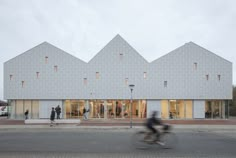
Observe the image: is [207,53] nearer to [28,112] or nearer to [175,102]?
[175,102]

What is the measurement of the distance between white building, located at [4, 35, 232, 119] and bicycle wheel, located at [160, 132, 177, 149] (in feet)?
88.4

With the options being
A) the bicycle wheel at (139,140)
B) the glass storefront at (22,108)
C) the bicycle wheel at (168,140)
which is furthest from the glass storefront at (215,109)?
the bicycle wheel at (139,140)

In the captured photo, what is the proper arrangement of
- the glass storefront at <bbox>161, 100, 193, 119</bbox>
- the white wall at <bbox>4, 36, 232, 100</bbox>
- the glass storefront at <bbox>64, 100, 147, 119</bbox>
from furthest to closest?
the glass storefront at <bbox>161, 100, 193, 119</bbox>, the glass storefront at <bbox>64, 100, 147, 119</bbox>, the white wall at <bbox>4, 36, 232, 100</bbox>

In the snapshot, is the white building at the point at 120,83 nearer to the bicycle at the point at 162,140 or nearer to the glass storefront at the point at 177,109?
the glass storefront at the point at 177,109

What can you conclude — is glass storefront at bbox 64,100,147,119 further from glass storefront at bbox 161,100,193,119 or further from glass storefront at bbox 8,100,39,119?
glass storefront at bbox 8,100,39,119

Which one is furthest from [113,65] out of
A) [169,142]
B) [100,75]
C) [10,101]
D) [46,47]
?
[169,142]

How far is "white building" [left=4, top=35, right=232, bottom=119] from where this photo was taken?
40.4 m

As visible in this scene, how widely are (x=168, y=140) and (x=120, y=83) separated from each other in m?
A: 27.3

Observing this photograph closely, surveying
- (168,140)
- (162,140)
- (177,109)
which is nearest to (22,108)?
(177,109)

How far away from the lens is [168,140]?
1308 cm

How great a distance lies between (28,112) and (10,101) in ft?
11.2

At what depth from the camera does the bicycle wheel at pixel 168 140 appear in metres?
13.0

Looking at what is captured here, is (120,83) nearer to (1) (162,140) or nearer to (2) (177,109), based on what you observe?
(2) (177,109)

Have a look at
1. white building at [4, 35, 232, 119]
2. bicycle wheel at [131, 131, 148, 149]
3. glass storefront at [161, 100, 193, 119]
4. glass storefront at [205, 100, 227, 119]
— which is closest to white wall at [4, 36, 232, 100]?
white building at [4, 35, 232, 119]
